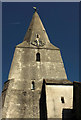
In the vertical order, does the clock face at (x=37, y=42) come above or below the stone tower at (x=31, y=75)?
above

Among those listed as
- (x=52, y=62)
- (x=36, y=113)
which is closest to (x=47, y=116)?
(x=36, y=113)

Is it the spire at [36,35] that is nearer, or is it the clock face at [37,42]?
the clock face at [37,42]

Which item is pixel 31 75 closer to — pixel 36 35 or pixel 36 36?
pixel 36 36

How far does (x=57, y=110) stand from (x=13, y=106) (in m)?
5.31

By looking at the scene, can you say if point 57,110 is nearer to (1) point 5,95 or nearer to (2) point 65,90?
(2) point 65,90

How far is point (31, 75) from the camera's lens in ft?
83.3

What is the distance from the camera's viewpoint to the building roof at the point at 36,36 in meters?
29.6

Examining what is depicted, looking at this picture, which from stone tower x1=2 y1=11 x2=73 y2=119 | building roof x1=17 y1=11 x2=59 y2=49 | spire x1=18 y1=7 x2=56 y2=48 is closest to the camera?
stone tower x1=2 y1=11 x2=73 y2=119

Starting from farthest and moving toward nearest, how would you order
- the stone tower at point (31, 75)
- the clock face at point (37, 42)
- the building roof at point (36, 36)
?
the building roof at point (36, 36)
the clock face at point (37, 42)
the stone tower at point (31, 75)

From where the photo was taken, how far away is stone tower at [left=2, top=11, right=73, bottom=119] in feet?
72.5

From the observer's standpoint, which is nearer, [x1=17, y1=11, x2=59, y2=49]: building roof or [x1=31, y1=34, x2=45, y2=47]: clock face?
[x1=31, y1=34, x2=45, y2=47]: clock face

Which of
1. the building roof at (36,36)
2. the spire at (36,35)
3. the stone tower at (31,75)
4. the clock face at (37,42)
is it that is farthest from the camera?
the spire at (36,35)

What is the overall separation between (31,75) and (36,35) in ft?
27.5

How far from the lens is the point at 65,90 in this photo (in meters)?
22.0
